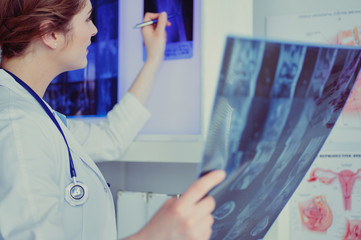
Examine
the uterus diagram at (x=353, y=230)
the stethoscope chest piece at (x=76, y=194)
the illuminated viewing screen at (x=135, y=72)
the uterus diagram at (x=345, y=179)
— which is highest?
the illuminated viewing screen at (x=135, y=72)

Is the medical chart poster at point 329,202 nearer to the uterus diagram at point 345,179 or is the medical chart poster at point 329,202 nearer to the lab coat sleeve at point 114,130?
the uterus diagram at point 345,179

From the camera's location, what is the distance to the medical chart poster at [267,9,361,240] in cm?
117

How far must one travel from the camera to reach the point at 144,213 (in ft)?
4.01

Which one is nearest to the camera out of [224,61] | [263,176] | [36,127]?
[224,61]

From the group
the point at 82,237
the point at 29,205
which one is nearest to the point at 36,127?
the point at 29,205

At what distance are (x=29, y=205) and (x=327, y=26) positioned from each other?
1.05 m

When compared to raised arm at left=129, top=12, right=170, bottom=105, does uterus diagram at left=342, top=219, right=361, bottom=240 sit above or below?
below

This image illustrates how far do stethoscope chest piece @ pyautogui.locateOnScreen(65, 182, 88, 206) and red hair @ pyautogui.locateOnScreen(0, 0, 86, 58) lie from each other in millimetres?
358

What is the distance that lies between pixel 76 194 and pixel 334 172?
0.84 meters

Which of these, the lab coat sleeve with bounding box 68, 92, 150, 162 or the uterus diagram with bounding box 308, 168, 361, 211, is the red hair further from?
the uterus diagram with bounding box 308, 168, 361, 211

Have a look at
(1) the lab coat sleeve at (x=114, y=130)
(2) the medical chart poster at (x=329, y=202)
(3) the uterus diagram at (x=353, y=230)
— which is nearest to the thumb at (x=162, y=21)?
(1) the lab coat sleeve at (x=114, y=130)

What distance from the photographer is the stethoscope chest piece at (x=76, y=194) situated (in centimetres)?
78

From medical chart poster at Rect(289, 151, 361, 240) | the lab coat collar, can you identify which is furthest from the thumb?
medical chart poster at Rect(289, 151, 361, 240)

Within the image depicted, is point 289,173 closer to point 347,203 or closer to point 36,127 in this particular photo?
point 36,127
